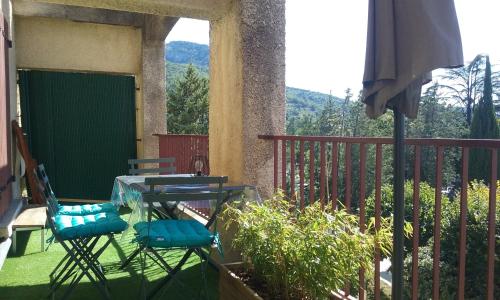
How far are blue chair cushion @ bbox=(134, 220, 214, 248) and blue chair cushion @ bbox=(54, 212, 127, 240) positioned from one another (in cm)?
17

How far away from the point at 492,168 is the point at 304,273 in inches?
38.5

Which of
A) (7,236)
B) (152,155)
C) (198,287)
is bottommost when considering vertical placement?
(198,287)

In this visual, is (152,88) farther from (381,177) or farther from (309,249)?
(309,249)

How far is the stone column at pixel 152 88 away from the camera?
23.4 feet

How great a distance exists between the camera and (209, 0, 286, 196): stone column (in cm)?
359

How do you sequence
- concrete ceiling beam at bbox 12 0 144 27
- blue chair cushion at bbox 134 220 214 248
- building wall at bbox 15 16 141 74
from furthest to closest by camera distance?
building wall at bbox 15 16 141 74
concrete ceiling beam at bbox 12 0 144 27
blue chair cushion at bbox 134 220 214 248

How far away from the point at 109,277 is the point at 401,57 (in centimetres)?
284

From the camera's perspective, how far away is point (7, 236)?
375 cm

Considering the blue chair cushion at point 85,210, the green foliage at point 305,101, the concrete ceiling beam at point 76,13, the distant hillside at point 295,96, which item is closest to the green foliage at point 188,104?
the distant hillside at point 295,96

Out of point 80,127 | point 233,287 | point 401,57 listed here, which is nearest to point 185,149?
point 80,127

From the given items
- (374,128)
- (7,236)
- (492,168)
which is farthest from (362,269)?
(374,128)

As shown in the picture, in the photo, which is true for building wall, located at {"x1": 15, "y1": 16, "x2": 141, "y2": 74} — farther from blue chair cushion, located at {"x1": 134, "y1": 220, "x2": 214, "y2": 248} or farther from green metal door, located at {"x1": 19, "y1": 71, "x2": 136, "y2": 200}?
blue chair cushion, located at {"x1": 134, "y1": 220, "x2": 214, "y2": 248}

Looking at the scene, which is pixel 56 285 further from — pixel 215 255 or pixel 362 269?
pixel 362 269

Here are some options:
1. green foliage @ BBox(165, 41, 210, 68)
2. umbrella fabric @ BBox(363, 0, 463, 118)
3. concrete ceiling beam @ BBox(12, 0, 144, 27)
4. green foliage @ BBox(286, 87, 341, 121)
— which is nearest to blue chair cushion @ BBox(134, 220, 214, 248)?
umbrella fabric @ BBox(363, 0, 463, 118)
